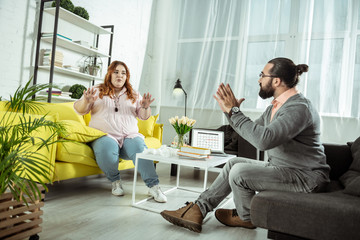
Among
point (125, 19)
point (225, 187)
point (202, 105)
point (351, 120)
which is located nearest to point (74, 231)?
point (225, 187)

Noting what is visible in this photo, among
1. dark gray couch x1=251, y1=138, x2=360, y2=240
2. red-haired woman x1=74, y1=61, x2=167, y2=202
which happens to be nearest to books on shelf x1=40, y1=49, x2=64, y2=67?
red-haired woman x1=74, y1=61, x2=167, y2=202

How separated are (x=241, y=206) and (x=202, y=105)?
2.88m

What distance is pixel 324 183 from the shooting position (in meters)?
1.57

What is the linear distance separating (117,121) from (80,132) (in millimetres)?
402

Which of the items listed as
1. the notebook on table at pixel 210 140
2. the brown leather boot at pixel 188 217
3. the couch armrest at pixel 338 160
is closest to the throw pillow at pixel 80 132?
the notebook on table at pixel 210 140

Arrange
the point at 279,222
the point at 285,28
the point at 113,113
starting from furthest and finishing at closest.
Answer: the point at 285,28, the point at 113,113, the point at 279,222

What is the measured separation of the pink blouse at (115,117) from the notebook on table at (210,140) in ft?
1.73

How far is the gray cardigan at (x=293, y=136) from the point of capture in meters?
1.46

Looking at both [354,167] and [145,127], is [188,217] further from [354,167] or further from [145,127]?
[145,127]

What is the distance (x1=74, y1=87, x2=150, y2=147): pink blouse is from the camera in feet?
8.32

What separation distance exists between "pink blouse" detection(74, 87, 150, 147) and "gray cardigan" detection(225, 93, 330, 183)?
4.11ft

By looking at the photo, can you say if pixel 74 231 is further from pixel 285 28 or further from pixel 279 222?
pixel 285 28

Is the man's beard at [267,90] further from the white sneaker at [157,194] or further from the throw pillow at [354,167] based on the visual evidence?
the white sneaker at [157,194]

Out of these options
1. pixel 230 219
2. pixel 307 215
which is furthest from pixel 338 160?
pixel 307 215
